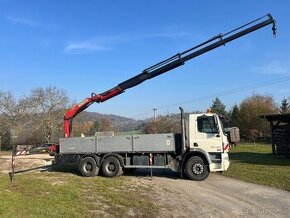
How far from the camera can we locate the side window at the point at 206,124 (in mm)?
17156

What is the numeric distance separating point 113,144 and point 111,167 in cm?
102

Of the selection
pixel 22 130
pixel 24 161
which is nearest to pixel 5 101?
pixel 22 130

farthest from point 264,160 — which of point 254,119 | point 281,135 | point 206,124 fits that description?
point 254,119

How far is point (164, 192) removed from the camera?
13.9 meters

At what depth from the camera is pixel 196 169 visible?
55.3 feet

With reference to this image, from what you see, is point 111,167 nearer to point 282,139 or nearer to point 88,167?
point 88,167

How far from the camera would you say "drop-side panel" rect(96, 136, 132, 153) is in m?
18.1

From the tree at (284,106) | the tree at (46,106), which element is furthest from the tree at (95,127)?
the tree at (284,106)

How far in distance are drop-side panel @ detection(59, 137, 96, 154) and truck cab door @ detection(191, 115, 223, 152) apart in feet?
15.5

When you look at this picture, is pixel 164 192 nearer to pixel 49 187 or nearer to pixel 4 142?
pixel 49 187

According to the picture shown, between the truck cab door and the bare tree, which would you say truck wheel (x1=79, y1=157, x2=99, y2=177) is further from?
the bare tree

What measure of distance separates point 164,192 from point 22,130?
157 ft

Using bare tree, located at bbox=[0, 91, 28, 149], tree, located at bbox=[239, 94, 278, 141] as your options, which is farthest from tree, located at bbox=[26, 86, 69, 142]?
tree, located at bbox=[239, 94, 278, 141]

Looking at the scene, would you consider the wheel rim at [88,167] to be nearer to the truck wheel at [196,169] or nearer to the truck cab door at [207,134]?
the truck wheel at [196,169]
